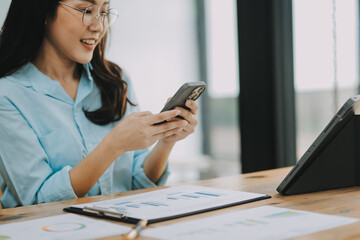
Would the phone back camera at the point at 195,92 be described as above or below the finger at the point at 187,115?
above

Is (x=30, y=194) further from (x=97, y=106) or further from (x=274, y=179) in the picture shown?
(x=274, y=179)

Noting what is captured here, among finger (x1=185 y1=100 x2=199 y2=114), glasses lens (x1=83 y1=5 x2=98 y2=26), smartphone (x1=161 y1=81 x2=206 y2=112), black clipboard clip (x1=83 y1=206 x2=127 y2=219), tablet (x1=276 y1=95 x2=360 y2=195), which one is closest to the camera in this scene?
black clipboard clip (x1=83 y1=206 x2=127 y2=219)

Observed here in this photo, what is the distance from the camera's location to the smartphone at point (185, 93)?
102cm

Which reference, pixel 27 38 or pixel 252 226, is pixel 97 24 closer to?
pixel 27 38

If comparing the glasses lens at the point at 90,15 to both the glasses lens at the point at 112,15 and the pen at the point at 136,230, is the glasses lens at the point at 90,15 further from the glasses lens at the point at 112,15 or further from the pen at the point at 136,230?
the pen at the point at 136,230

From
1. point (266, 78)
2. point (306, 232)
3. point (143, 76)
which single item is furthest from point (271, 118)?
point (306, 232)

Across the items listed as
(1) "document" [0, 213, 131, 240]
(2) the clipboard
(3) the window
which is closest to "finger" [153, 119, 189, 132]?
(2) the clipboard

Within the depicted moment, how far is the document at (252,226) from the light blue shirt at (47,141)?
554 millimetres

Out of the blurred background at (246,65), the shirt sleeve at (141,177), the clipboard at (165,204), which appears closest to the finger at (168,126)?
the clipboard at (165,204)

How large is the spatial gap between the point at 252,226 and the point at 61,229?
0.98ft

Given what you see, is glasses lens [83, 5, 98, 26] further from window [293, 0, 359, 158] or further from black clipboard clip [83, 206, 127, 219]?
window [293, 0, 359, 158]

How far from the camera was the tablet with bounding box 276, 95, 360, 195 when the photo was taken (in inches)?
35.8

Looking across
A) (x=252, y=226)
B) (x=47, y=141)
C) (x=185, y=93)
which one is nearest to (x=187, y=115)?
(x=185, y=93)

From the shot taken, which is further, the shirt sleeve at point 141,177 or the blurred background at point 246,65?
the blurred background at point 246,65
